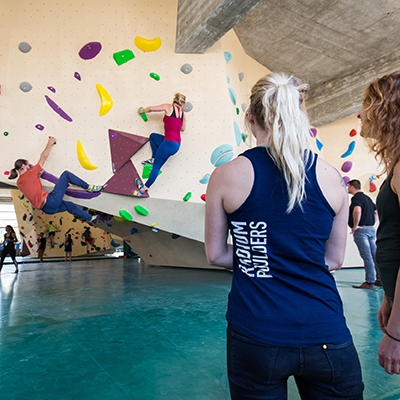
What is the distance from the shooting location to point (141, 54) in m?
4.33

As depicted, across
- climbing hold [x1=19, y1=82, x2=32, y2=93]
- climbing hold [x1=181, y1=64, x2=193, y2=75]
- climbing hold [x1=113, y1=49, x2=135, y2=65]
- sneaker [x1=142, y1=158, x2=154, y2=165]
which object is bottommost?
sneaker [x1=142, y1=158, x2=154, y2=165]

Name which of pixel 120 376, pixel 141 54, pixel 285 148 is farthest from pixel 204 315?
pixel 141 54

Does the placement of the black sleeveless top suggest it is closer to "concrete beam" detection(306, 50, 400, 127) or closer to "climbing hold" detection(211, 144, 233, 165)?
"climbing hold" detection(211, 144, 233, 165)

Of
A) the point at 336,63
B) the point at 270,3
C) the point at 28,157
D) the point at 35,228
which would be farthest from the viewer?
the point at 35,228

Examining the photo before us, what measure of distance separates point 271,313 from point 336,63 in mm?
6636

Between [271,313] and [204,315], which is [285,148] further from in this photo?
[204,315]

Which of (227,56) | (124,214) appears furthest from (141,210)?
(227,56)

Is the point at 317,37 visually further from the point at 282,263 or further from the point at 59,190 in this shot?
the point at 282,263

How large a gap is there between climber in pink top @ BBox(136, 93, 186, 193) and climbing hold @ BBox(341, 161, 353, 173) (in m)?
4.66

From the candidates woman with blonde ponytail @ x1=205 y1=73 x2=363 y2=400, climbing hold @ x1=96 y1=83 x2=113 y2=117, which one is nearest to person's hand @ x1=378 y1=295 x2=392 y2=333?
woman with blonde ponytail @ x1=205 y1=73 x2=363 y2=400

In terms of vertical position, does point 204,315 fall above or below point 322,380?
below

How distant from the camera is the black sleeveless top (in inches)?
34.5

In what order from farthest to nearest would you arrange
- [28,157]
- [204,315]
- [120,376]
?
1. [28,157]
2. [204,315]
3. [120,376]

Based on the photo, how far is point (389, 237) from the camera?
0.90m
